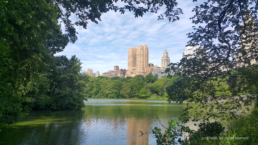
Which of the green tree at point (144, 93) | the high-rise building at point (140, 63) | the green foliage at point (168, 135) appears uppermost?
the high-rise building at point (140, 63)

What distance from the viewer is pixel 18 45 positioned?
6.16 meters

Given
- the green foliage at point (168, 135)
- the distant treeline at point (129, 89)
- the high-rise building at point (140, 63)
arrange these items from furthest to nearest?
the high-rise building at point (140, 63), the distant treeline at point (129, 89), the green foliage at point (168, 135)

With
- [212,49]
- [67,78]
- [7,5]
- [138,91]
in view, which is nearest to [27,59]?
[7,5]

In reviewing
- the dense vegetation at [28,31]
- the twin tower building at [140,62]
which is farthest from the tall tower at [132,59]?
the dense vegetation at [28,31]

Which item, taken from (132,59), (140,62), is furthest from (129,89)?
(132,59)

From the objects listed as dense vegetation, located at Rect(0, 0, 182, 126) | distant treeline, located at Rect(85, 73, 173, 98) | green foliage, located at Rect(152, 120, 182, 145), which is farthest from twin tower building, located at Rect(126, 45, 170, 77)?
green foliage, located at Rect(152, 120, 182, 145)

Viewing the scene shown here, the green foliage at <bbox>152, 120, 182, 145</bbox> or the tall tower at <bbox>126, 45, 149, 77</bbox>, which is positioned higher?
the tall tower at <bbox>126, 45, 149, 77</bbox>

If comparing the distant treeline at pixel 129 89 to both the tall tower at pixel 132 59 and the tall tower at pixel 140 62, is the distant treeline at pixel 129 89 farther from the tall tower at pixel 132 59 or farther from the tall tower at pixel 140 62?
the tall tower at pixel 132 59

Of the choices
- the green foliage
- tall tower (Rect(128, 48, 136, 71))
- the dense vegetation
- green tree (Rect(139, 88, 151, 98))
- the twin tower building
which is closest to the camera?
the dense vegetation

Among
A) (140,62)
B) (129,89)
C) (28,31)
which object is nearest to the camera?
(28,31)

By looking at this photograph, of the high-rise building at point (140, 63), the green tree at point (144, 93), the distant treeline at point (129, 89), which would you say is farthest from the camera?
the high-rise building at point (140, 63)

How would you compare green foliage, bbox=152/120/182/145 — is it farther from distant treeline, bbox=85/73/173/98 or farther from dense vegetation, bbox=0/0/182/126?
distant treeline, bbox=85/73/173/98

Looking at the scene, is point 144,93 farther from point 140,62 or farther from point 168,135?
point 140,62

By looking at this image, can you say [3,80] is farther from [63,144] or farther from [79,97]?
[79,97]
